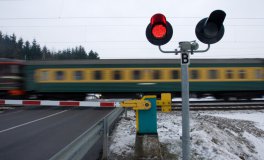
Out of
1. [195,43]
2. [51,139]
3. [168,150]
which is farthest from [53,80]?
→ [195,43]

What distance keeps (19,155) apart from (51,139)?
173cm

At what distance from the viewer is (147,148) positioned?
5.86m

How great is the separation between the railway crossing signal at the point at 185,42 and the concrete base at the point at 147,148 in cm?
170

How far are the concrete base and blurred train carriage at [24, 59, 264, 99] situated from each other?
12.9m

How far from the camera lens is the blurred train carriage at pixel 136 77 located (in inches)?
776

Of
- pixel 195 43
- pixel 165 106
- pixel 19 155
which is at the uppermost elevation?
pixel 195 43

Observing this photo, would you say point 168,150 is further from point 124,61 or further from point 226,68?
point 226,68

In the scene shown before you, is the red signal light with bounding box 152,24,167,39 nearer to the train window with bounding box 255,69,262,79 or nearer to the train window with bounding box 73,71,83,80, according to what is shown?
the train window with bounding box 73,71,83,80

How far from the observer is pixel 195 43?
3930mm

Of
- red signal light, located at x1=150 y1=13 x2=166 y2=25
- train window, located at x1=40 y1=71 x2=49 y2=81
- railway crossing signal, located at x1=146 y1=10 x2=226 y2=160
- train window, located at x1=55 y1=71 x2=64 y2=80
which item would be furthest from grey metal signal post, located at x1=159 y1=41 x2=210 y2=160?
→ train window, located at x1=40 y1=71 x2=49 y2=81

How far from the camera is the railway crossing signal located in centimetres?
384

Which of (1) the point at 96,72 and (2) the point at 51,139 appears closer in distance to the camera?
(2) the point at 51,139

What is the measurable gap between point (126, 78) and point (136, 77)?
0.73 meters

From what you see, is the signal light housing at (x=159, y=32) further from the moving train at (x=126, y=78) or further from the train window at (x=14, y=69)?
the train window at (x=14, y=69)
